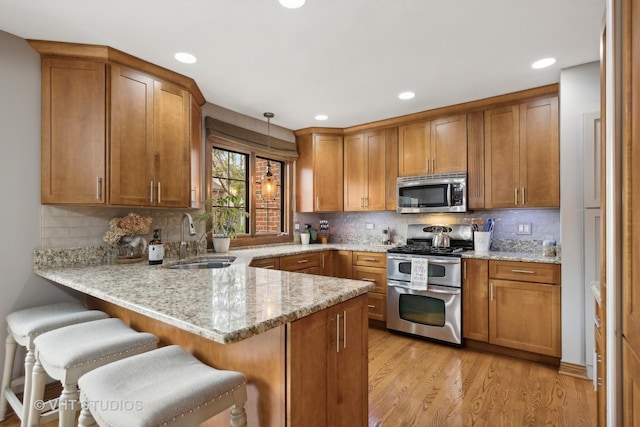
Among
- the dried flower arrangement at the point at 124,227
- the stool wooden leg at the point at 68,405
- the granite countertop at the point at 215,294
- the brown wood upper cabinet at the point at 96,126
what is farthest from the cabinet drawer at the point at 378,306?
the stool wooden leg at the point at 68,405

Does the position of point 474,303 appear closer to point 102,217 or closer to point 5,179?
point 102,217

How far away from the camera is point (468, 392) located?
2330 millimetres

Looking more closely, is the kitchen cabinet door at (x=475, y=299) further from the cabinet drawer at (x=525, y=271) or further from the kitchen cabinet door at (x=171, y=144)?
the kitchen cabinet door at (x=171, y=144)

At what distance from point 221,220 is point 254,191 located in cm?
68

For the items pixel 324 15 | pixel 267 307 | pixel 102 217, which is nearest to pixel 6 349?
pixel 102 217

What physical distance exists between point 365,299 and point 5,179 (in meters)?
2.36

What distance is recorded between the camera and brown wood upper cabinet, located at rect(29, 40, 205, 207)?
2.19m

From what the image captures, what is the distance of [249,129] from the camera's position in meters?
3.87

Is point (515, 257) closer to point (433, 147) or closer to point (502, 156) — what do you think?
point (502, 156)

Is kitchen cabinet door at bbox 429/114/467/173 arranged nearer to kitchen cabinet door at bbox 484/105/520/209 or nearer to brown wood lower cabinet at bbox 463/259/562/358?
kitchen cabinet door at bbox 484/105/520/209

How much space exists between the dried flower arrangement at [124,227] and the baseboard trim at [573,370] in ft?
11.6

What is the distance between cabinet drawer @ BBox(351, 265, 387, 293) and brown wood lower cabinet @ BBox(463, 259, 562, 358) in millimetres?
877

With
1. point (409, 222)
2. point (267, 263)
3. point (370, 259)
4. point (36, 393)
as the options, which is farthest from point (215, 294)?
point (409, 222)

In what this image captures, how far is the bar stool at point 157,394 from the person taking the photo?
0.98 meters
